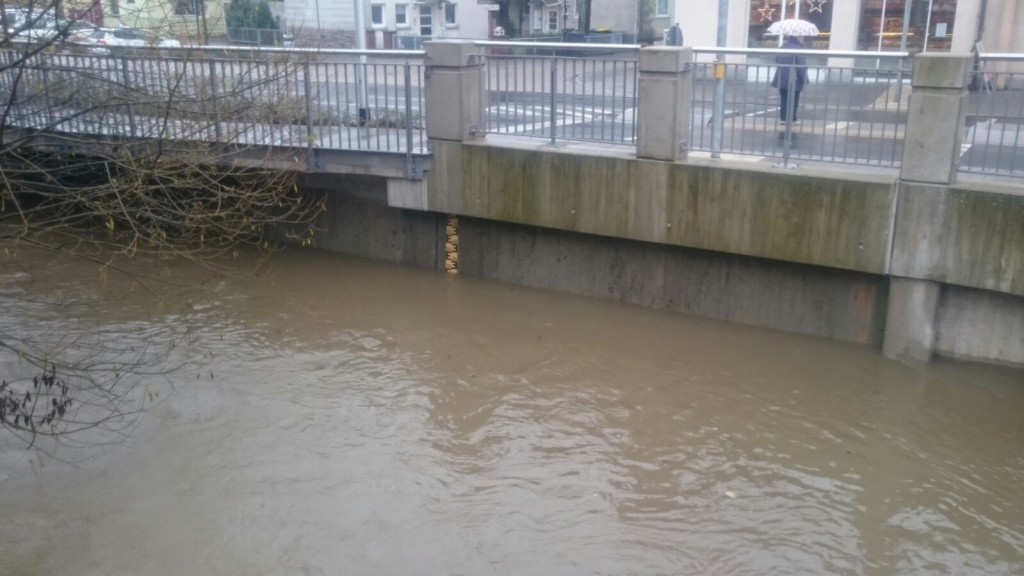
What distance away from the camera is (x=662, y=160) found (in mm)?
9688

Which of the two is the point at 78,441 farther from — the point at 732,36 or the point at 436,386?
the point at 732,36

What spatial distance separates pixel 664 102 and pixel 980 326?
3.48 metres

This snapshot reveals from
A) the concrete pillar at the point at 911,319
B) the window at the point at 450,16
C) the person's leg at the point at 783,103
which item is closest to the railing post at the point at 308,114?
the person's leg at the point at 783,103

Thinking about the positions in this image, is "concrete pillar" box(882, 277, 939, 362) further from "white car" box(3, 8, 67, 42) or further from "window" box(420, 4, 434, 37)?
"window" box(420, 4, 434, 37)

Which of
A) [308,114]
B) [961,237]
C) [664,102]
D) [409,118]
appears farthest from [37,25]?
[961,237]

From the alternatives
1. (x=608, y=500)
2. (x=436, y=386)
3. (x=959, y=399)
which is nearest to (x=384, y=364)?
(x=436, y=386)

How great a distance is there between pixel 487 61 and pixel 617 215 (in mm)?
2321

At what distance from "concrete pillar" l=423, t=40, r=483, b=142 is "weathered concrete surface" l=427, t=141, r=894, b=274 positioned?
0.21 m

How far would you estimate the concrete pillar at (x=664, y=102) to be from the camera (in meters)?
9.46

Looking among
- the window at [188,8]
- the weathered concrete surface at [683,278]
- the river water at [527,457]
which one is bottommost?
the river water at [527,457]

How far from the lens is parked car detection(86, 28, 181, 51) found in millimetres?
8070

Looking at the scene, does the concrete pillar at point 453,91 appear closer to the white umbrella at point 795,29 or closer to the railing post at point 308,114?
the railing post at point 308,114

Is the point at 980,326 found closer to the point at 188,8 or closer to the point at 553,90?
the point at 553,90

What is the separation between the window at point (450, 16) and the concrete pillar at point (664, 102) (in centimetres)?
3551
